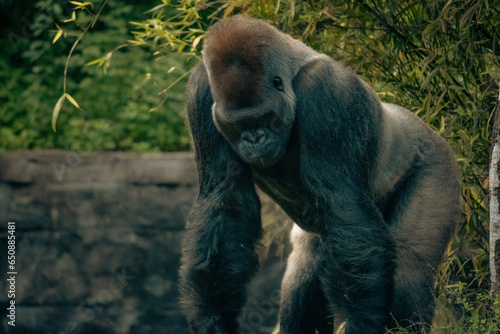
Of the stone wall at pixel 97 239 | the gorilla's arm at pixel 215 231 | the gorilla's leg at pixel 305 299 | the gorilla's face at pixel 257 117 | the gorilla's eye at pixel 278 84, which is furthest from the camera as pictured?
the stone wall at pixel 97 239

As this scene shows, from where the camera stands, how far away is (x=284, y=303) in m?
3.04

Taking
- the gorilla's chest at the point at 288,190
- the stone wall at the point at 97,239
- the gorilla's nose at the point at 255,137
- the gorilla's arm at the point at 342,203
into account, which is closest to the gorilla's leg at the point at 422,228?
the gorilla's arm at the point at 342,203

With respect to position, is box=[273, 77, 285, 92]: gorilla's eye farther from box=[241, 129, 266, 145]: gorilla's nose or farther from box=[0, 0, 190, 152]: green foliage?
box=[0, 0, 190, 152]: green foliage

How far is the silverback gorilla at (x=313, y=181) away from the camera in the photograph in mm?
2379

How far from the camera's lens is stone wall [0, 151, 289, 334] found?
5.49 m

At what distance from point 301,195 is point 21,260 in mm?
3726

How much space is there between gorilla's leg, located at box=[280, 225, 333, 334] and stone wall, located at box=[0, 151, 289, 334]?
250cm

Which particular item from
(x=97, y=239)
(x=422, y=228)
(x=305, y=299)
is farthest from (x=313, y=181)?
(x=97, y=239)

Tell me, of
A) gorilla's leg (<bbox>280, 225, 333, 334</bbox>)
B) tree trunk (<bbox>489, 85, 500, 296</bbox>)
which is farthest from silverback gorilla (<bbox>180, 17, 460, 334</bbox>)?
tree trunk (<bbox>489, 85, 500, 296</bbox>)

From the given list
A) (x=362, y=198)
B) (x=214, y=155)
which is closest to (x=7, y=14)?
(x=214, y=155)

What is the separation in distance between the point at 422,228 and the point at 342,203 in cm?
52

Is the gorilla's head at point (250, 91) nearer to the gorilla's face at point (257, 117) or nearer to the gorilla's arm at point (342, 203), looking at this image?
the gorilla's face at point (257, 117)

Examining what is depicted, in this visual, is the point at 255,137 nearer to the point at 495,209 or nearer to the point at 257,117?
the point at 257,117

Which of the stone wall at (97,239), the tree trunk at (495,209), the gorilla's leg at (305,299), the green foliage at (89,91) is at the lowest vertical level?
the stone wall at (97,239)
